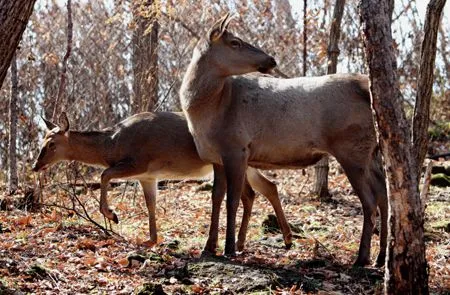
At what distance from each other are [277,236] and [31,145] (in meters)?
6.04

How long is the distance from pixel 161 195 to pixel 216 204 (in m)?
5.27

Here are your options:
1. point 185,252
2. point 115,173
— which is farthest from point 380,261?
point 115,173

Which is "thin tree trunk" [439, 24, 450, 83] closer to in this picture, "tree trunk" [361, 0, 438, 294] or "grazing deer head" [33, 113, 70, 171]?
"grazing deer head" [33, 113, 70, 171]

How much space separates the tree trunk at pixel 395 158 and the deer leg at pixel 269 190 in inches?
137

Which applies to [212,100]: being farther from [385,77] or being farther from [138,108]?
[138,108]

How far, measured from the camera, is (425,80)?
831cm

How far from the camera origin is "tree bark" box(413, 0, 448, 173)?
823 centimetres

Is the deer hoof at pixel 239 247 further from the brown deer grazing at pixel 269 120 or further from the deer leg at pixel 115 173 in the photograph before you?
the deer leg at pixel 115 173

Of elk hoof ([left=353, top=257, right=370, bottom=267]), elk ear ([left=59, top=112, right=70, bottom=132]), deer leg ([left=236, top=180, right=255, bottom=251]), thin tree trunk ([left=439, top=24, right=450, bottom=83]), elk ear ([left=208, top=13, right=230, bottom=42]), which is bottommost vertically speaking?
elk hoof ([left=353, top=257, right=370, bottom=267])

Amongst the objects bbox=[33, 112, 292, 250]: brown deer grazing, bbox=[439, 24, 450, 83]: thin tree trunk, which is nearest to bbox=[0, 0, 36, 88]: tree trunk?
bbox=[33, 112, 292, 250]: brown deer grazing

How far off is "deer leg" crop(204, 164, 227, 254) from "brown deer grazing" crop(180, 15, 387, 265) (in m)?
0.22

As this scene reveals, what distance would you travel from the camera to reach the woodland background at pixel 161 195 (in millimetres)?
7234

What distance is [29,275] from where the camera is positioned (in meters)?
6.80

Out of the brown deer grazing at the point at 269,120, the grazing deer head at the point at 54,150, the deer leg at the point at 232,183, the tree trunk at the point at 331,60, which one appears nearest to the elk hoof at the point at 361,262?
the brown deer grazing at the point at 269,120
